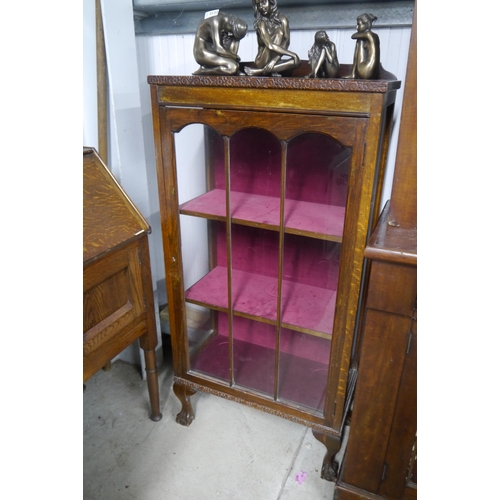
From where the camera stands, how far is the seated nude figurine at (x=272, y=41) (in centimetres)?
104

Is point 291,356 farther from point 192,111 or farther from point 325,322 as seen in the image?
point 192,111

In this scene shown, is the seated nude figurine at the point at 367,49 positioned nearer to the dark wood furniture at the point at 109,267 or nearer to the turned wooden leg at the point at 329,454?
the dark wood furniture at the point at 109,267

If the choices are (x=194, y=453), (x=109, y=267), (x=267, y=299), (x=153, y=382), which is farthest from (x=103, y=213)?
(x=194, y=453)

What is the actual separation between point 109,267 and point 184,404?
696 mm

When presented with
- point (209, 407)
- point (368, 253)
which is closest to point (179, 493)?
point (209, 407)

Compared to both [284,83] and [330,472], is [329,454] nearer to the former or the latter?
[330,472]

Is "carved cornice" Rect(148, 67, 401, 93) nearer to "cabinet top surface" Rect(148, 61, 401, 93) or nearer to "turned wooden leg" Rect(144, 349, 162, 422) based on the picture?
"cabinet top surface" Rect(148, 61, 401, 93)

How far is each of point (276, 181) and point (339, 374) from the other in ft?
2.00

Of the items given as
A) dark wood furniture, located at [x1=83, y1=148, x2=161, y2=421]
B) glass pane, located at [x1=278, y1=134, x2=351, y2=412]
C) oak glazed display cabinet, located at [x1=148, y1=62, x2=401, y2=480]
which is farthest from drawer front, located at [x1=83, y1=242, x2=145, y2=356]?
glass pane, located at [x1=278, y1=134, x2=351, y2=412]

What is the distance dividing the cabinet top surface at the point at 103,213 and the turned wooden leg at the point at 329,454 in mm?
889

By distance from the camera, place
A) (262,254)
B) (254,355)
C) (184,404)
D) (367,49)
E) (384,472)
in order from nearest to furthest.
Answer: (367,49) → (384,472) → (262,254) → (254,355) → (184,404)

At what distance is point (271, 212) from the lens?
3.99 feet

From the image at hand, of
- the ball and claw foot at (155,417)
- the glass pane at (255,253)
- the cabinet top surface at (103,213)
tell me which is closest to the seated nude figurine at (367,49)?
the glass pane at (255,253)

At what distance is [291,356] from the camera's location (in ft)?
4.58
